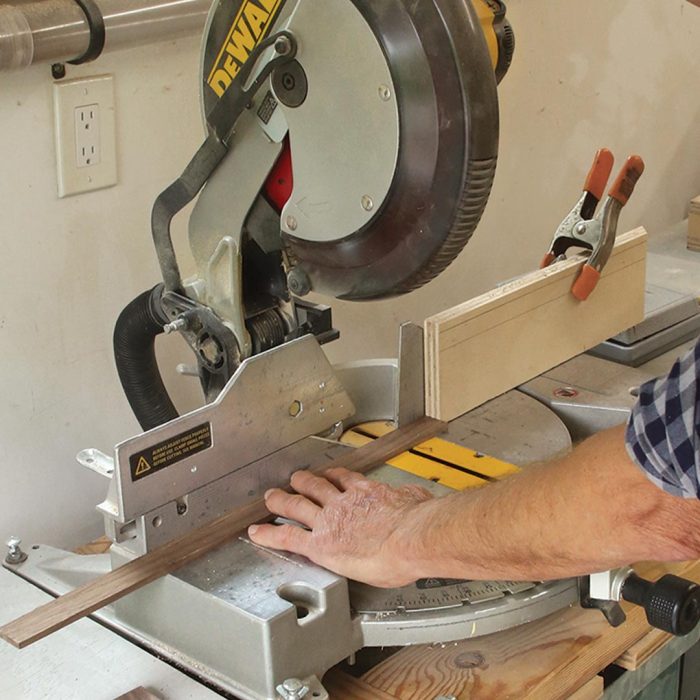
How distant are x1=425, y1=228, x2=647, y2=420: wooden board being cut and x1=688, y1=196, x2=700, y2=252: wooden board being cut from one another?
2.49 ft

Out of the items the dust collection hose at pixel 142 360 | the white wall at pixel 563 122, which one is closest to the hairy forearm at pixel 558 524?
the dust collection hose at pixel 142 360

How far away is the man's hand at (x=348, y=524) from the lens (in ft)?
4.33

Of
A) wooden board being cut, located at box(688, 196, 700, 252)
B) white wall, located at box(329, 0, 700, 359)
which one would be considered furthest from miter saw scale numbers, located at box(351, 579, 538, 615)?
wooden board being cut, located at box(688, 196, 700, 252)

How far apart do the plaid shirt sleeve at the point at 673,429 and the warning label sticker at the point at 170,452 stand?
55 centimetres

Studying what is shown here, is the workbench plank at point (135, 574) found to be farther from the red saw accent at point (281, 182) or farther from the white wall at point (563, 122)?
the white wall at point (563, 122)

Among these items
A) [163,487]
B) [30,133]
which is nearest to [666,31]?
[30,133]

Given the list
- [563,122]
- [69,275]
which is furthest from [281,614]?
[563,122]

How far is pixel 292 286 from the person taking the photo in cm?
143

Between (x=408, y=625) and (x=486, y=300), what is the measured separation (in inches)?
21.4

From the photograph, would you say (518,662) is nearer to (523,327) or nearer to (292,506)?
(292,506)

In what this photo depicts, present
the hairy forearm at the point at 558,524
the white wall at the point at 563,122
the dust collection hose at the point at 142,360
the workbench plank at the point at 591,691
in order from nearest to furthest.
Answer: the hairy forearm at the point at 558,524 < the workbench plank at the point at 591,691 < the dust collection hose at the point at 142,360 < the white wall at the point at 563,122

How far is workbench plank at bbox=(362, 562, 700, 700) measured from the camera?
1.32 meters

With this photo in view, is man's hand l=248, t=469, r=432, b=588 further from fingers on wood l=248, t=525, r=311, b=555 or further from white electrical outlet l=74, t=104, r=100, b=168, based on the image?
white electrical outlet l=74, t=104, r=100, b=168

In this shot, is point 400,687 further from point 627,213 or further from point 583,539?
point 627,213
